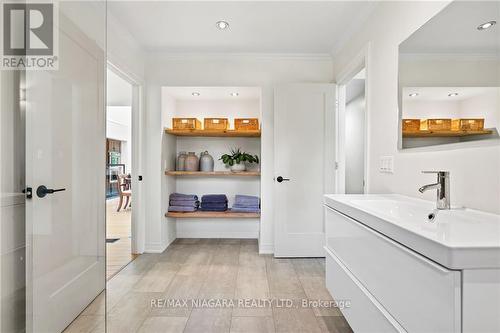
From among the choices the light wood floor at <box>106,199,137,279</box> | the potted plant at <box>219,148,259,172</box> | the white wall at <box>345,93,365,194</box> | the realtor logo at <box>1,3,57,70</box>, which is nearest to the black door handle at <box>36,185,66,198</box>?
the realtor logo at <box>1,3,57,70</box>

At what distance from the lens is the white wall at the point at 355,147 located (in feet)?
15.1

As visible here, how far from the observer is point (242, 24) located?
8.37 feet

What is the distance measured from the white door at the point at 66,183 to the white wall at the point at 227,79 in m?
1.35

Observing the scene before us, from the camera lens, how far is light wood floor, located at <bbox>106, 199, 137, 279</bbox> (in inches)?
109

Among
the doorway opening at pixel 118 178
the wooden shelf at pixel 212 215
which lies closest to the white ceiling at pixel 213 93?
the doorway opening at pixel 118 178

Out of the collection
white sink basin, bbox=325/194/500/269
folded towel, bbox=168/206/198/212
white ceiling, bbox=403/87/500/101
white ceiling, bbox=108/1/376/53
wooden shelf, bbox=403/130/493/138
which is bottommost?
folded towel, bbox=168/206/198/212

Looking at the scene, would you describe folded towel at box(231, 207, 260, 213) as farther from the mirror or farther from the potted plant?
the mirror

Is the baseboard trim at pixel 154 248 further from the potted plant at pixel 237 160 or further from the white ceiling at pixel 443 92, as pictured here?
the white ceiling at pixel 443 92

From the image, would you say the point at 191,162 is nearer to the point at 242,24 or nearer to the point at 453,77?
the point at 242,24

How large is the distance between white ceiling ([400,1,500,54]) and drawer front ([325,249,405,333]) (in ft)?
3.70

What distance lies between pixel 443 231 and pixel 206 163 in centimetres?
295

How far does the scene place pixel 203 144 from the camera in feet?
12.4

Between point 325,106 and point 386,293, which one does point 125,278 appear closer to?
point 386,293

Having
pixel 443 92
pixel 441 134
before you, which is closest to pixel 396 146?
pixel 441 134
